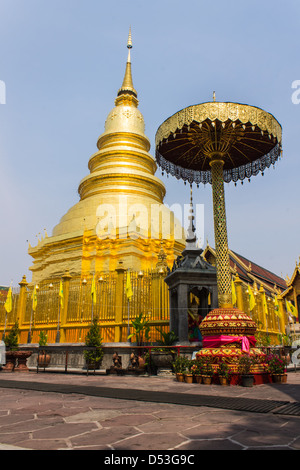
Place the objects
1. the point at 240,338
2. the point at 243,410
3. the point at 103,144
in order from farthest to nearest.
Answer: the point at 103,144, the point at 240,338, the point at 243,410

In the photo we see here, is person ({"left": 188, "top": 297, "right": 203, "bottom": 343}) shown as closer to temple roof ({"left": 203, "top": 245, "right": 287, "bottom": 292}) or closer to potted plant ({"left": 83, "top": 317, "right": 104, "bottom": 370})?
potted plant ({"left": 83, "top": 317, "right": 104, "bottom": 370})

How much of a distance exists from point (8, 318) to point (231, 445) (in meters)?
16.4

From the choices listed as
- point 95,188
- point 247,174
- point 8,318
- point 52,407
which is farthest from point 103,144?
point 52,407

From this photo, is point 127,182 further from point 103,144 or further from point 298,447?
point 298,447

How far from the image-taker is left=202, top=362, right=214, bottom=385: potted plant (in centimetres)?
724

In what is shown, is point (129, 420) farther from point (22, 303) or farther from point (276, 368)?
point (22, 303)

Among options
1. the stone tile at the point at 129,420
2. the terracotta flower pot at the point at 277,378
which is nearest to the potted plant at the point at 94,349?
the terracotta flower pot at the point at 277,378

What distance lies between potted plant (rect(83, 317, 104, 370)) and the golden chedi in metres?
7.91

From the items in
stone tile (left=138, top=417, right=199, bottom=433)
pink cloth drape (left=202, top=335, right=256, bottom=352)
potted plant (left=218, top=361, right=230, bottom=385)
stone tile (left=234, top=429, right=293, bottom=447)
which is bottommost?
stone tile (left=138, top=417, right=199, bottom=433)

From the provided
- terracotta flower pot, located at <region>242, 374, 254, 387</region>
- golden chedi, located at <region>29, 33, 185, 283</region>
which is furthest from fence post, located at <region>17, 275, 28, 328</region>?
terracotta flower pot, located at <region>242, 374, 254, 387</region>

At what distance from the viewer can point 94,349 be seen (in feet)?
38.8

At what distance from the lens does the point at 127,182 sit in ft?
83.5

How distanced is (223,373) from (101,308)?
695cm

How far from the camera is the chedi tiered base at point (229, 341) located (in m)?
7.29
